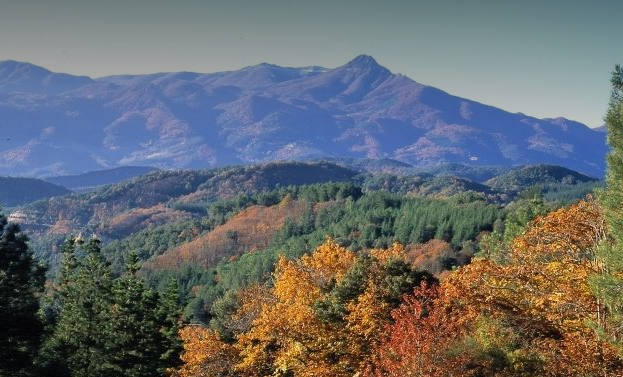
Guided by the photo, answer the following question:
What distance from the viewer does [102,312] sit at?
47.8m

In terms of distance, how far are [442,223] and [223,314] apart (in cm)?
11668

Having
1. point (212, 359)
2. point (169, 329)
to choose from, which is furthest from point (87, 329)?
point (169, 329)

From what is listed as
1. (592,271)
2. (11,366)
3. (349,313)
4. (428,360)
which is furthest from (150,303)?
(592,271)

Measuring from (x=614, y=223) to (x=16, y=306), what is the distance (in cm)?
3352

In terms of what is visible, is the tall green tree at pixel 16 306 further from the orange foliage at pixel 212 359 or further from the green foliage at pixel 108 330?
the orange foliage at pixel 212 359

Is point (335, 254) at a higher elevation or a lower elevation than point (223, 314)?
higher

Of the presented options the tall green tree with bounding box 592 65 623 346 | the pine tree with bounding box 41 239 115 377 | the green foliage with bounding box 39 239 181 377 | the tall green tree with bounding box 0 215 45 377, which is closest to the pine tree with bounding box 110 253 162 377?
the green foliage with bounding box 39 239 181 377

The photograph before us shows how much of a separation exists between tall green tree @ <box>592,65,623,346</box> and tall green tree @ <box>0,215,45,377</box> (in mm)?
30247

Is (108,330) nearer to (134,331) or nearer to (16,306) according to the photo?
(134,331)

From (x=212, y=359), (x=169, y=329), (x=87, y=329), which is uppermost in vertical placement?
(x=87, y=329)

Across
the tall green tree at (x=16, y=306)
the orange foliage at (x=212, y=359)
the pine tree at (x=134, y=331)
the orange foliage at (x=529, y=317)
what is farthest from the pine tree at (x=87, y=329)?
the orange foliage at (x=529, y=317)

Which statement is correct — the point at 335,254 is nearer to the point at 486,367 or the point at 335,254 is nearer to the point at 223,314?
the point at 486,367

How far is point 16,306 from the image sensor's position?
122ft

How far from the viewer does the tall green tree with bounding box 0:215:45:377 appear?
1345 inches
